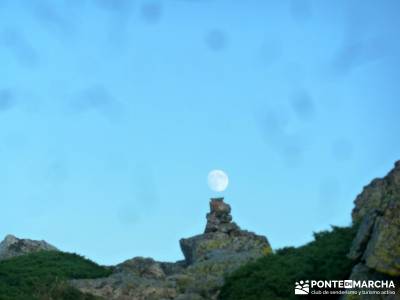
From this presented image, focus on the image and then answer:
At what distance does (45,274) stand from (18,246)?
16824 millimetres

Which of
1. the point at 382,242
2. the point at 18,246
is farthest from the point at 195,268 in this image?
the point at 18,246

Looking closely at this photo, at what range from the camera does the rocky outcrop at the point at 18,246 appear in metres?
54.4

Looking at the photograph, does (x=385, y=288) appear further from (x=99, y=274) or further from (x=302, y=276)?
(x=99, y=274)

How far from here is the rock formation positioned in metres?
21.4

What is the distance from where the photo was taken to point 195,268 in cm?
4050

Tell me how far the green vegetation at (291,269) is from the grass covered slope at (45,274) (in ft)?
28.3

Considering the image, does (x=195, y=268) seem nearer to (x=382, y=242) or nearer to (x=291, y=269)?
(x=291, y=269)

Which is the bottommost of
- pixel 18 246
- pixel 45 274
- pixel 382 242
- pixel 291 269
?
pixel 382 242

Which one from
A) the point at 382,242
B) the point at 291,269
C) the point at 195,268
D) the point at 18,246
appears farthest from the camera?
the point at 18,246

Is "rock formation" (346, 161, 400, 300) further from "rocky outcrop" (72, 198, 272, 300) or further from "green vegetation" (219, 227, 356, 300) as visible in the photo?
"rocky outcrop" (72, 198, 272, 300)

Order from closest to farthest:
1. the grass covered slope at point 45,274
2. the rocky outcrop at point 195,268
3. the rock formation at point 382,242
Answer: the rock formation at point 382,242 → the grass covered slope at point 45,274 → the rocky outcrop at point 195,268

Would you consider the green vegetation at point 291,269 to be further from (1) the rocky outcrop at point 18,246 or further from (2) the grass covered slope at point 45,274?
(1) the rocky outcrop at point 18,246

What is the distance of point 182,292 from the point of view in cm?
3519

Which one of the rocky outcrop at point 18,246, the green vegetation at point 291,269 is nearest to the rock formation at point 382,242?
the green vegetation at point 291,269
